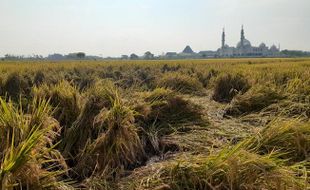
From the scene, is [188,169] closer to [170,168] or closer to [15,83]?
[170,168]

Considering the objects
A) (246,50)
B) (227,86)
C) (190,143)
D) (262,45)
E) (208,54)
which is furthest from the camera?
(208,54)

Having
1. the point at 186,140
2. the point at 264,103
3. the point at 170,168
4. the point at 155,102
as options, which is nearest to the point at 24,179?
the point at 170,168

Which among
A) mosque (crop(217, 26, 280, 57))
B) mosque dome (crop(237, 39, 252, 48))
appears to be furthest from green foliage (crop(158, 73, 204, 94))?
mosque dome (crop(237, 39, 252, 48))

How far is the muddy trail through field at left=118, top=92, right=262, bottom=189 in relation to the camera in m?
3.52

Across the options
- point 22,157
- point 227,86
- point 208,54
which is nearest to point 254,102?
point 227,86

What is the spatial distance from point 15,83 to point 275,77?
25.5ft

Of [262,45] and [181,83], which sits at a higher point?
[262,45]

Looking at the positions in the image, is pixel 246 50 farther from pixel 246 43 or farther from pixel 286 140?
pixel 286 140

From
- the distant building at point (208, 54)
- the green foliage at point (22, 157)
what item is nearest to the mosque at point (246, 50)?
the distant building at point (208, 54)

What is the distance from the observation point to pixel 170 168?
3275 millimetres

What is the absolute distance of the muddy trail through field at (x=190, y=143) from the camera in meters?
3.52

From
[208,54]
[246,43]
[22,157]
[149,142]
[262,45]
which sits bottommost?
[208,54]

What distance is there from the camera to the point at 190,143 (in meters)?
4.45

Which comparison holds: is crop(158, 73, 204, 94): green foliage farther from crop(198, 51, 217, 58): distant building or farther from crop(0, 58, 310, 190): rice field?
crop(198, 51, 217, 58): distant building
